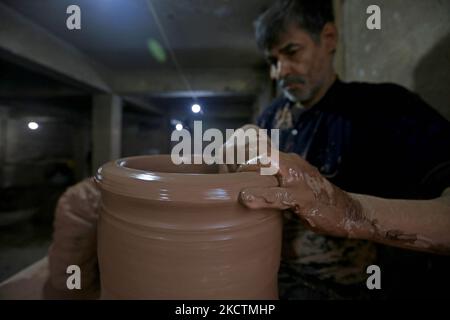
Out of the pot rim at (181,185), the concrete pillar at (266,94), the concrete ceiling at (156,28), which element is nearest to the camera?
the pot rim at (181,185)

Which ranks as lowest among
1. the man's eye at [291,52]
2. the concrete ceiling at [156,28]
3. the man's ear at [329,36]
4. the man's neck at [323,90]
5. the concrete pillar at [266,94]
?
the man's neck at [323,90]

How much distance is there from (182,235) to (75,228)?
0.44m

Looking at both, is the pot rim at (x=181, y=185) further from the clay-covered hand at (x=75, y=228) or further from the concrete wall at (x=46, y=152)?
the concrete wall at (x=46, y=152)

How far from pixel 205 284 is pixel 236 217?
0.52 feet

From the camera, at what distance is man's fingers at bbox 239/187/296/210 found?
533 mm

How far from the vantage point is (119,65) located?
450 centimetres

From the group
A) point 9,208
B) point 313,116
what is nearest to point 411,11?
point 313,116

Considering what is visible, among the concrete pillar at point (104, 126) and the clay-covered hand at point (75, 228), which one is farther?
the concrete pillar at point (104, 126)

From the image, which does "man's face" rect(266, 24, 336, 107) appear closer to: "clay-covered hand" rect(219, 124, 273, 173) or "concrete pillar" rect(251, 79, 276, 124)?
"clay-covered hand" rect(219, 124, 273, 173)

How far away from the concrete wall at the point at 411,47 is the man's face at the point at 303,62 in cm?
28

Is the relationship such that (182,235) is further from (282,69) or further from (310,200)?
(282,69)

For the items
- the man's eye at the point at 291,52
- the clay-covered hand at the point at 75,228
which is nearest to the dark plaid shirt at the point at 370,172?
the man's eye at the point at 291,52

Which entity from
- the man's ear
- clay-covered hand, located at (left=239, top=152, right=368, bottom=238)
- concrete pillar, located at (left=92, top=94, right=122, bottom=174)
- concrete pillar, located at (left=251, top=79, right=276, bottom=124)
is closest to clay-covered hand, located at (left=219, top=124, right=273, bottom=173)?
clay-covered hand, located at (left=239, top=152, right=368, bottom=238)

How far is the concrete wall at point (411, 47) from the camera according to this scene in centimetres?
94
